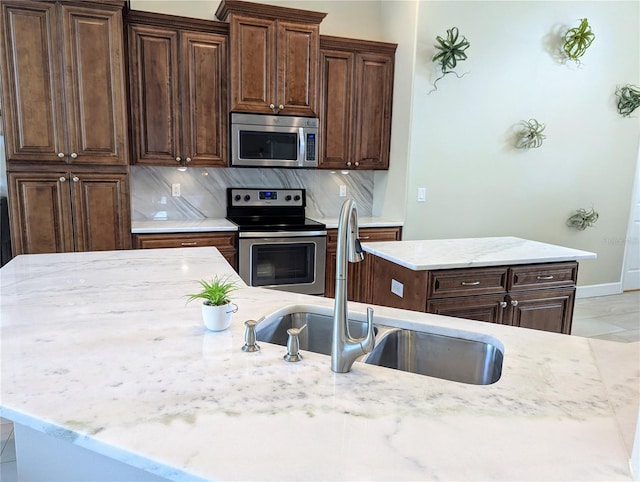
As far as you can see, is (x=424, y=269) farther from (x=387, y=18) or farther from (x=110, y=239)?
(x=387, y=18)

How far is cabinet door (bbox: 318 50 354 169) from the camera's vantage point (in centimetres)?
403

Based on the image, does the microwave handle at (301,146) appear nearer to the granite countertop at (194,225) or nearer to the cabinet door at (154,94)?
the granite countertop at (194,225)

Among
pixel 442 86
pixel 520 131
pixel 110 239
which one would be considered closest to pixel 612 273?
pixel 520 131

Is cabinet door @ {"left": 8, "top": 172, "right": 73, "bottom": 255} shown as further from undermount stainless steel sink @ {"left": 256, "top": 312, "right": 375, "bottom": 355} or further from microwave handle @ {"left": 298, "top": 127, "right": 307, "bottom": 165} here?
undermount stainless steel sink @ {"left": 256, "top": 312, "right": 375, "bottom": 355}

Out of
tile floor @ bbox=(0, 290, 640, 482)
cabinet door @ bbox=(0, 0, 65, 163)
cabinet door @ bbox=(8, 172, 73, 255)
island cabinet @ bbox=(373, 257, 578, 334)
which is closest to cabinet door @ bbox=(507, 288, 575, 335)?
island cabinet @ bbox=(373, 257, 578, 334)

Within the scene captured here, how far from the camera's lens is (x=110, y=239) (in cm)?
340

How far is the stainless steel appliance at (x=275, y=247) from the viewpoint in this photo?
3650mm

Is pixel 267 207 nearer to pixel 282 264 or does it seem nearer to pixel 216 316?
pixel 282 264

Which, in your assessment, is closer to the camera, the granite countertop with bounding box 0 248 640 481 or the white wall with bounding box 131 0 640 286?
the granite countertop with bounding box 0 248 640 481

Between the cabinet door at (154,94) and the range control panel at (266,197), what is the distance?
65 centimetres

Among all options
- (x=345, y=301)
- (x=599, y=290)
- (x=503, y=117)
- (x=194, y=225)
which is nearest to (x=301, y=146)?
(x=194, y=225)

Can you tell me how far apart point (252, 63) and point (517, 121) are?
248 centimetres

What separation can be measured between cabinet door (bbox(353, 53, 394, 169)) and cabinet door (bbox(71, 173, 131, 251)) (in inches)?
79.1

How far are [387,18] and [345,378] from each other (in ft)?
13.5
